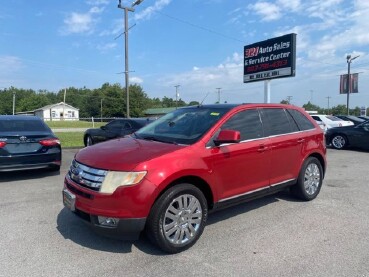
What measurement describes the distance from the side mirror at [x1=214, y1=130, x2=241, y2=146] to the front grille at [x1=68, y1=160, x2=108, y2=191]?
1461 millimetres

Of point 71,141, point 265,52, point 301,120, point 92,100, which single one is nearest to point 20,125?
point 301,120

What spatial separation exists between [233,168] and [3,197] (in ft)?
14.2

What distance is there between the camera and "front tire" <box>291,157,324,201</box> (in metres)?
5.66

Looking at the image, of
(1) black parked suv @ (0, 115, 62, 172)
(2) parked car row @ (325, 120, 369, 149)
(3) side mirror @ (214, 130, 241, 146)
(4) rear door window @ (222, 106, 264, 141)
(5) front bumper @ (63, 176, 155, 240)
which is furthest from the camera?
(2) parked car row @ (325, 120, 369, 149)

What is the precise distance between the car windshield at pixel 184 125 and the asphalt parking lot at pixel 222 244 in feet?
4.28

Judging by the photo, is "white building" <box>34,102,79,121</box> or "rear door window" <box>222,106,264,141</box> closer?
"rear door window" <box>222,106,264,141</box>

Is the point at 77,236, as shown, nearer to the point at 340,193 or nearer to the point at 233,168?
the point at 233,168

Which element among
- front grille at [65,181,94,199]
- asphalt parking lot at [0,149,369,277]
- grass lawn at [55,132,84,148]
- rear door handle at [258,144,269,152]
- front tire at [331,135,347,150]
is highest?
rear door handle at [258,144,269,152]

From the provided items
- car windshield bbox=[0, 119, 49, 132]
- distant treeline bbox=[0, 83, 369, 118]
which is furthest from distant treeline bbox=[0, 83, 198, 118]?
car windshield bbox=[0, 119, 49, 132]

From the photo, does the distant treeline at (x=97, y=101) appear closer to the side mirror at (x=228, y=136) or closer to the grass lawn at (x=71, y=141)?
the grass lawn at (x=71, y=141)

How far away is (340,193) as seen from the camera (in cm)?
647

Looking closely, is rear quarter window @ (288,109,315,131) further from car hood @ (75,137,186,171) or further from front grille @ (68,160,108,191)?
front grille @ (68,160,108,191)

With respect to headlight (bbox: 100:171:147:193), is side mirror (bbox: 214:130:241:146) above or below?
above

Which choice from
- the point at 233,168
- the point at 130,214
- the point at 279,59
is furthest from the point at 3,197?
the point at 279,59
